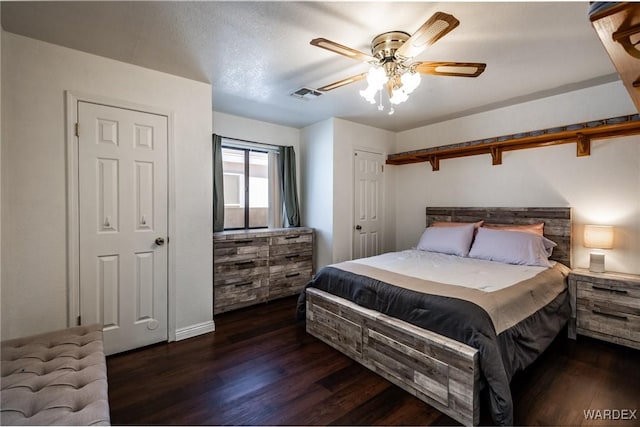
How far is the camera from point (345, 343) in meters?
2.33

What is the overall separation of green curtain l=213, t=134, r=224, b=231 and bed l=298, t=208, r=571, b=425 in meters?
1.58

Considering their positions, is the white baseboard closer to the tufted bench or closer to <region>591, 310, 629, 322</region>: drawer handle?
the tufted bench

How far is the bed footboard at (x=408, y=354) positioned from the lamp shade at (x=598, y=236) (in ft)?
6.83

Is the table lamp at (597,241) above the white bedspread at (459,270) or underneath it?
above

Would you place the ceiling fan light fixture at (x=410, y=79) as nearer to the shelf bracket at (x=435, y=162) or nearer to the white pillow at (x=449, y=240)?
the white pillow at (x=449, y=240)

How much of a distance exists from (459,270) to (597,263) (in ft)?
4.41

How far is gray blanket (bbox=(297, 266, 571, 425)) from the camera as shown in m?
1.54

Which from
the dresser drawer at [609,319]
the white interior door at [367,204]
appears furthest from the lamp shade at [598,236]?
the white interior door at [367,204]

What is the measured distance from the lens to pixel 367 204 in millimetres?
4312

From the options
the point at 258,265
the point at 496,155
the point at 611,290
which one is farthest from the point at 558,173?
the point at 258,265

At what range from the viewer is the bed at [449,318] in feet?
5.25

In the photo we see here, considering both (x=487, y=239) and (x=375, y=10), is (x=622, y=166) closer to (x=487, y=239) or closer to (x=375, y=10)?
(x=487, y=239)

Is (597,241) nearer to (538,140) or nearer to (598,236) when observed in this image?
(598,236)

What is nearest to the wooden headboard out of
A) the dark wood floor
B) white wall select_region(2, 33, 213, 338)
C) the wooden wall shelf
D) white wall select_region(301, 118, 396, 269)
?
the wooden wall shelf
